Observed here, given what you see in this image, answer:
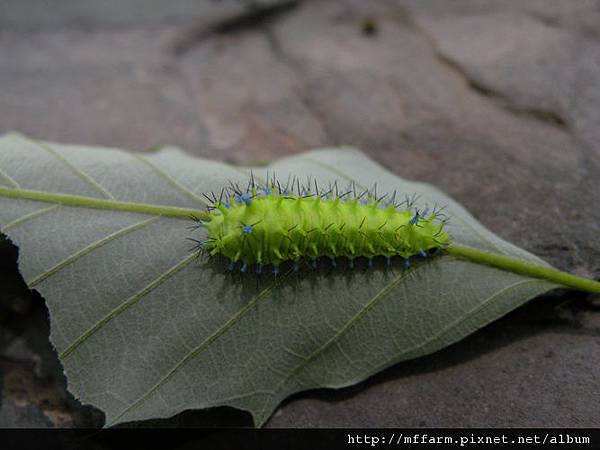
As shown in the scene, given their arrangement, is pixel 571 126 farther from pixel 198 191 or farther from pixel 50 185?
pixel 50 185

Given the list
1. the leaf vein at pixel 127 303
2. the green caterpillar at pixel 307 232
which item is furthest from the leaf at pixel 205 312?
the green caterpillar at pixel 307 232

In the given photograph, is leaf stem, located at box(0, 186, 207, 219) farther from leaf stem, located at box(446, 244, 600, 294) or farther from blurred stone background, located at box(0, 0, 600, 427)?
leaf stem, located at box(446, 244, 600, 294)

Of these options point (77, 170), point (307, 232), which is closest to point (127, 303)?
point (77, 170)

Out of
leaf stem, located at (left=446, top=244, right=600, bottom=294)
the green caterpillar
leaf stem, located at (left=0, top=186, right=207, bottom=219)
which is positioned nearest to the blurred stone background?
leaf stem, located at (left=446, top=244, right=600, bottom=294)

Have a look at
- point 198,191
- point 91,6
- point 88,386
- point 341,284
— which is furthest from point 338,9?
point 88,386

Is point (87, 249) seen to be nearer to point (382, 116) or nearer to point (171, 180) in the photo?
point (171, 180)
